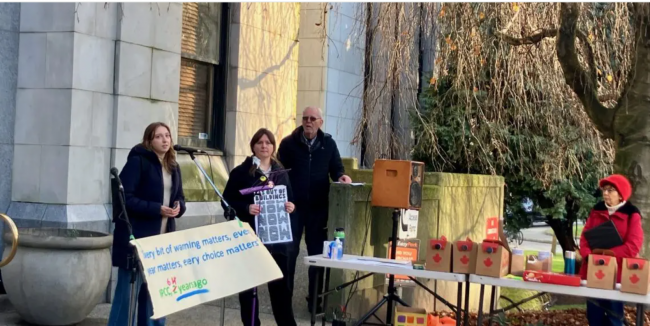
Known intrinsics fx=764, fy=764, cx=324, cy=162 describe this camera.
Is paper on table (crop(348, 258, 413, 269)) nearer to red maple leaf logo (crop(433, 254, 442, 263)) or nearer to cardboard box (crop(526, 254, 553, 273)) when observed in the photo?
red maple leaf logo (crop(433, 254, 442, 263))

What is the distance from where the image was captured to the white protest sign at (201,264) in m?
5.43

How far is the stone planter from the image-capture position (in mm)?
7027

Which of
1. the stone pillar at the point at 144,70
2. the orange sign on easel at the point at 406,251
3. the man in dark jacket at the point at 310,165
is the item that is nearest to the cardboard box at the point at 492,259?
the man in dark jacket at the point at 310,165

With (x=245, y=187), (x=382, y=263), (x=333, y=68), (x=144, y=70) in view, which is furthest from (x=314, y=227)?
(x=333, y=68)

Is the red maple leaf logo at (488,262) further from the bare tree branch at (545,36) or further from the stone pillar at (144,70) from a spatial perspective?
the stone pillar at (144,70)

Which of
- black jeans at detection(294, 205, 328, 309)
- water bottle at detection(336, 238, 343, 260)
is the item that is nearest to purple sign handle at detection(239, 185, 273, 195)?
water bottle at detection(336, 238, 343, 260)

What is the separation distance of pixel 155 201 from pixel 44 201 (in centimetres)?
233

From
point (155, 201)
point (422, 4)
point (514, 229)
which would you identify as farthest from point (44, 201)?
point (514, 229)

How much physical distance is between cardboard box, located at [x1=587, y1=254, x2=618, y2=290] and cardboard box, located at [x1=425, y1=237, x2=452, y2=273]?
1.13 m

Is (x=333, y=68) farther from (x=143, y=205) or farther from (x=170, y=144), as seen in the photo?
(x=143, y=205)

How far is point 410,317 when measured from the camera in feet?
23.2

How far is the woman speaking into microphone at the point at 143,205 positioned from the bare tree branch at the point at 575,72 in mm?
4857

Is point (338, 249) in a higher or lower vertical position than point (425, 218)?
lower

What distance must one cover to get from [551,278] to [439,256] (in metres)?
0.95
